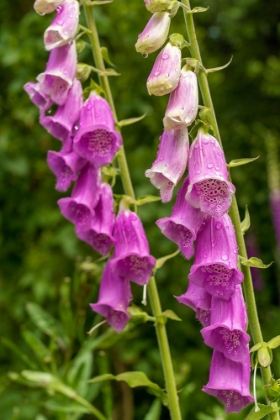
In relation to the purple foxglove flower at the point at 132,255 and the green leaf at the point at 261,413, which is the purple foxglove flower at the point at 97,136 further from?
the green leaf at the point at 261,413

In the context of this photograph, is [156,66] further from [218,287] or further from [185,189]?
[218,287]

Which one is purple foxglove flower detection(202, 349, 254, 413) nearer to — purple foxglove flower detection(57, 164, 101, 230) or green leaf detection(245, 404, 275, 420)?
green leaf detection(245, 404, 275, 420)

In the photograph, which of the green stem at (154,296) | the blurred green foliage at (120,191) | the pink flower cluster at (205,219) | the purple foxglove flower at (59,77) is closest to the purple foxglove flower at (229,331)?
the pink flower cluster at (205,219)

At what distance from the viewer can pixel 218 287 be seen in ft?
3.03

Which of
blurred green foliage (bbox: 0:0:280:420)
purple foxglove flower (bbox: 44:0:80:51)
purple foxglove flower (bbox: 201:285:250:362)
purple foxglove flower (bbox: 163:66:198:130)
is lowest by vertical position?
blurred green foliage (bbox: 0:0:280:420)

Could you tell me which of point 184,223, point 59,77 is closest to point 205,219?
point 184,223

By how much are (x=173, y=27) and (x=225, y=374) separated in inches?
73.7

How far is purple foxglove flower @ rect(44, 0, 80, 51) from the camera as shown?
3.78ft

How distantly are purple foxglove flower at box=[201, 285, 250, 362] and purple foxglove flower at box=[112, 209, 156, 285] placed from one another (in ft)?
0.74

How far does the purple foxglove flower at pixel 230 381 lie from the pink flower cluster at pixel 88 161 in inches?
9.5

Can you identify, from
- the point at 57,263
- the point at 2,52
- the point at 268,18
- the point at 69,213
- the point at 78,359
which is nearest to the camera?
the point at 69,213

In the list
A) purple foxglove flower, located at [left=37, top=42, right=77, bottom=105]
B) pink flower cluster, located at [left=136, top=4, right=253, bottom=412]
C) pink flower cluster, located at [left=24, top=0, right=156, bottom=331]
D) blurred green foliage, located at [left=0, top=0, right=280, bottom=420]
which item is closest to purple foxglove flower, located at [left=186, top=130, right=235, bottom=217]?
pink flower cluster, located at [left=136, top=4, right=253, bottom=412]

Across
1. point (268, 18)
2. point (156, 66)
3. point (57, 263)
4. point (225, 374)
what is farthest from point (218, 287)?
point (268, 18)

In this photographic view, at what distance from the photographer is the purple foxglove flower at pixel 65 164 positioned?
1.19 m
